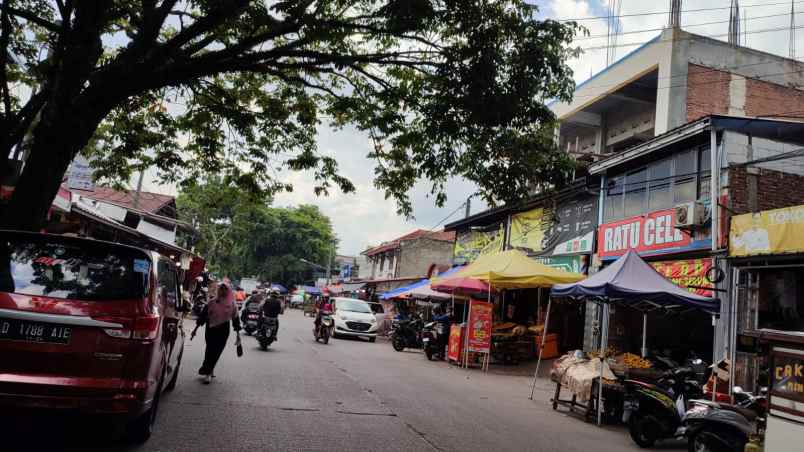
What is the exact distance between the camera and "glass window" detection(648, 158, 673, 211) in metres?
14.4

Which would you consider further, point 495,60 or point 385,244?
point 385,244

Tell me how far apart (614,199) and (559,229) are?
107 inches

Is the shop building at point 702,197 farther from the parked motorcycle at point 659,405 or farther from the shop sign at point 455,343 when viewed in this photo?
the shop sign at point 455,343

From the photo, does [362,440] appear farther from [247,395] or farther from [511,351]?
[511,351]

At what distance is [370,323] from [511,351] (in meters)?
6.84

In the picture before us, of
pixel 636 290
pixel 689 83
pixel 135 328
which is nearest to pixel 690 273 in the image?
pixel 636 290

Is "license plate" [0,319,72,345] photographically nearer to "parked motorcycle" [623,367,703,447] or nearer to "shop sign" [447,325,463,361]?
"parked motorcycle" [623,367,703,447]

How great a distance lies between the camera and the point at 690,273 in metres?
13.0

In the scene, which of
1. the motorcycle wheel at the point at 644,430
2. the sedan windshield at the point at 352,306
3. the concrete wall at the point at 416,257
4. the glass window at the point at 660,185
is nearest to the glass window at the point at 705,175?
the glass window at the point at 660,185

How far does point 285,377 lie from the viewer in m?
10.6

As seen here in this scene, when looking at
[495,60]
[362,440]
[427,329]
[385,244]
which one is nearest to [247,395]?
[362,440]

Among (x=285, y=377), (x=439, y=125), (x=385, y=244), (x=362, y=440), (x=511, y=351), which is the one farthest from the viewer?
(x=385, y=244)

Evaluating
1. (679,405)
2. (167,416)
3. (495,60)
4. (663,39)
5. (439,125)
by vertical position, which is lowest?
(167,416)

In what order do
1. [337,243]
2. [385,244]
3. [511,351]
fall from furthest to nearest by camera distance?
1. [337,243]
2. [385,244]
3. [511,351]
